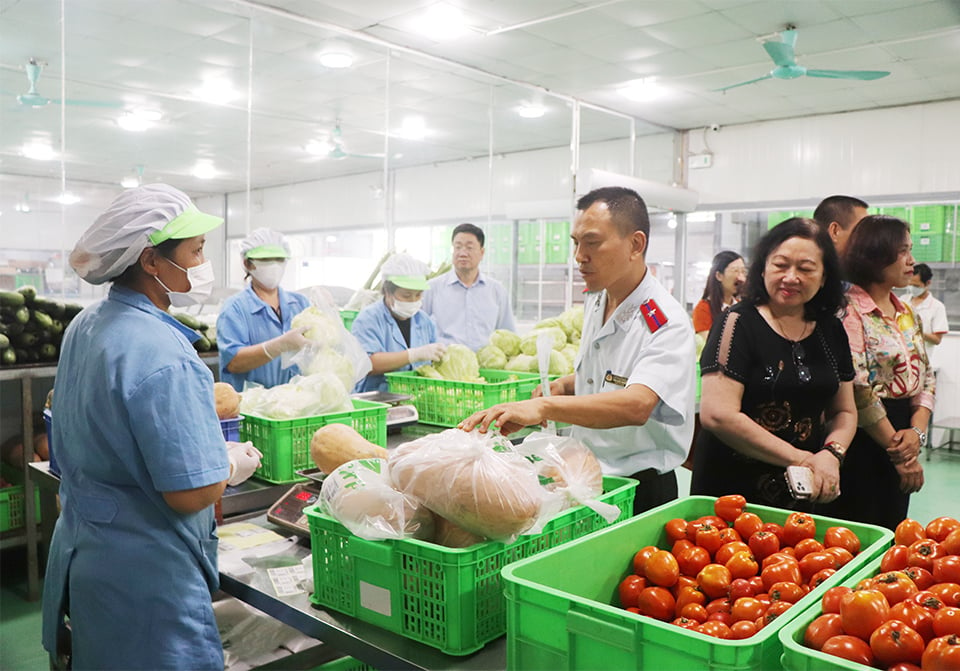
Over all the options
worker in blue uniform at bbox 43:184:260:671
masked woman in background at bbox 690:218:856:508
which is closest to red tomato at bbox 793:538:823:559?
masked woman in background at bbox 690:218:856:508

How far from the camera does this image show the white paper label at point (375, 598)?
50.7 inches

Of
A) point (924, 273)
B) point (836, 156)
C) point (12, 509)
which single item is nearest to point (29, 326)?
point (12, 509)

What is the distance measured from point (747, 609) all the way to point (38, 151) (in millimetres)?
4606

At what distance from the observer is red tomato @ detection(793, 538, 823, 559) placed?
1.33 m

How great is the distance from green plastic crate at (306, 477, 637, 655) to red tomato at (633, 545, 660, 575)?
0.14m

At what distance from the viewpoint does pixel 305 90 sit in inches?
245

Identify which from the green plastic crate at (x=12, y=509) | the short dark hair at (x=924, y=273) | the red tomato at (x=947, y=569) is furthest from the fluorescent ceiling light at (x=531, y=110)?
the red tomato at (x=947, y=569)

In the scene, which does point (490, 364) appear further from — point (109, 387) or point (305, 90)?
point (305, 90)

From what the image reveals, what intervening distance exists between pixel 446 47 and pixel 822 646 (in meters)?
5.33

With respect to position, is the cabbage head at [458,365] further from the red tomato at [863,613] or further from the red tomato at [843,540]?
the red tomato at [863,613]

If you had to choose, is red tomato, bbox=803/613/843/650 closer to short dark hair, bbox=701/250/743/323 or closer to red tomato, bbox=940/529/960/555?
red tomato, bbox=940/529/960/555

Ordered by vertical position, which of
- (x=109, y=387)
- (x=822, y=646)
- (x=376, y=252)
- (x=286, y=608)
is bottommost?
(x=286, y=608)

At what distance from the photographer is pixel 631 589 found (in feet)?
4.30

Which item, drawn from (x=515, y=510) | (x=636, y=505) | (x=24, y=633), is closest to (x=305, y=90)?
(x=24, y=633)
